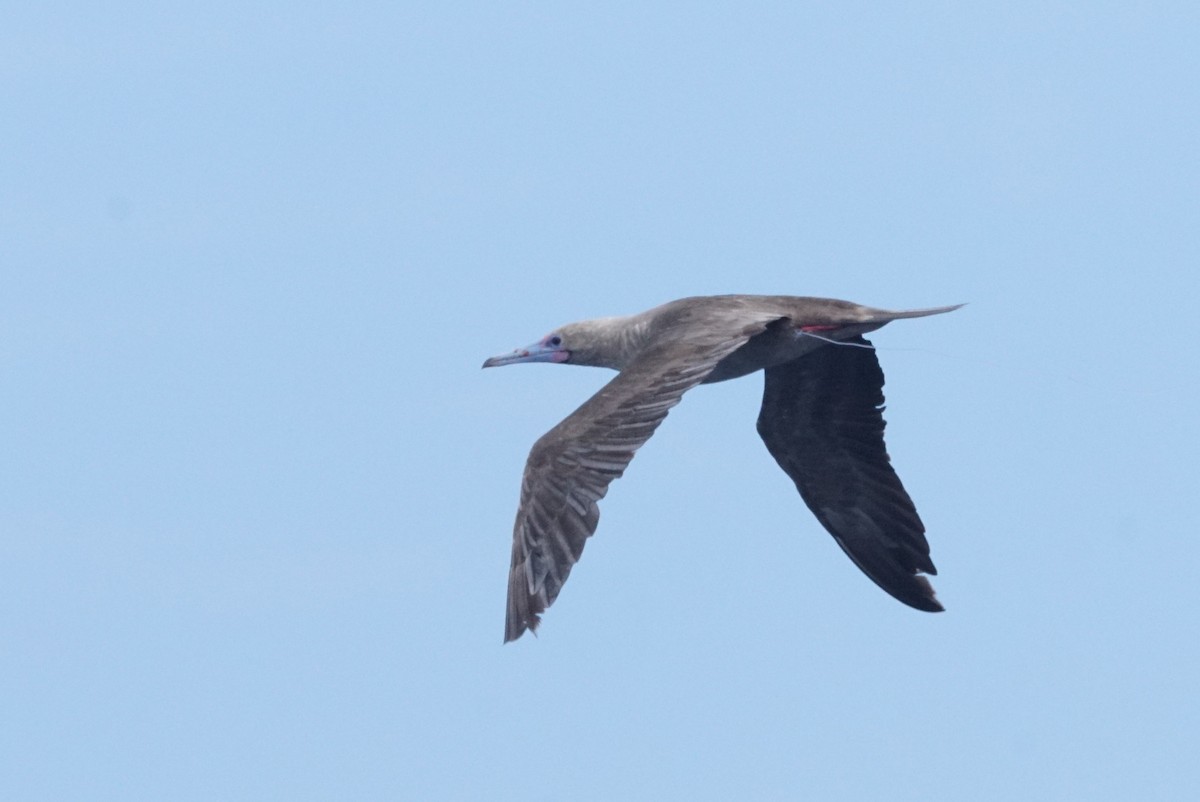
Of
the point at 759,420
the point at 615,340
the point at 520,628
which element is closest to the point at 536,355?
the point at 615,340

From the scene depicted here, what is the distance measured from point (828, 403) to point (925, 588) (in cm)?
200

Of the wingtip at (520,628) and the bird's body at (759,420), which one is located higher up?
the bird's body at (759,420)

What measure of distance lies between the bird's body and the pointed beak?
0.05 feet

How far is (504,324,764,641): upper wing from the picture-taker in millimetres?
15445

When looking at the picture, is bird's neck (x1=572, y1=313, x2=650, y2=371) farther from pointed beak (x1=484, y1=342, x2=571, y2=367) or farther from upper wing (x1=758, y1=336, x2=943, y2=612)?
upper wing (x1=758, y1=336, x2=943, y2=612)

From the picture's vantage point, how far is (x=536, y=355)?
2069cm

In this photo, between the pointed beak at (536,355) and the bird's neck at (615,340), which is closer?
the bird's neck at (615,340)

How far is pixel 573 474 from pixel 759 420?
5.14 m

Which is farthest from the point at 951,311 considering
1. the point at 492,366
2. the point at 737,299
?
the point at 492,366

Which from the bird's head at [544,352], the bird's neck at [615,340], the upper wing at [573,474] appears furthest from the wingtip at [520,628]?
the bird's head at [544,352]

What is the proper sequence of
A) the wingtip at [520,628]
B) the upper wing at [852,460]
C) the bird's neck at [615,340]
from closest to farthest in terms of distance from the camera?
1. the wingtip at [520,628]
2. the bird's neck at [615,340]
3. the upper wing at [852,460]

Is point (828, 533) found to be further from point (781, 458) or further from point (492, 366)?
point (492, 366)

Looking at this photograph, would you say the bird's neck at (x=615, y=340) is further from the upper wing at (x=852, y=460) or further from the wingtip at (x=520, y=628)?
the wingtip at (x=520, y=628)

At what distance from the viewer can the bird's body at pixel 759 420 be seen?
1566 cm
